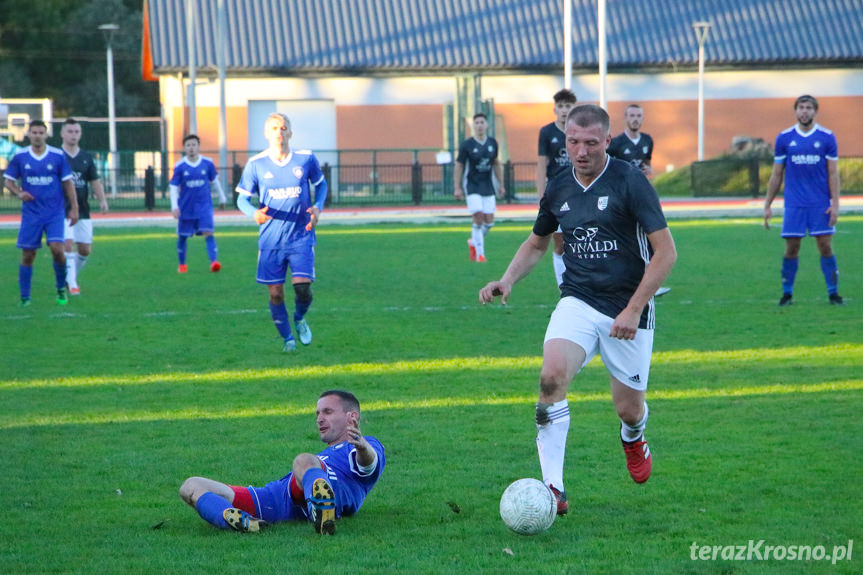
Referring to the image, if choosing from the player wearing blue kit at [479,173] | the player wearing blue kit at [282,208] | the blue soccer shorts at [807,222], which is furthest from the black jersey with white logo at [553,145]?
the player wearing blue kit at [479,173]

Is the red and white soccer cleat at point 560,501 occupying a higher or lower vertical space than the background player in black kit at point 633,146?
lower

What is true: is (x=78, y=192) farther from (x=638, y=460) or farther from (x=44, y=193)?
(x=638, y=460)

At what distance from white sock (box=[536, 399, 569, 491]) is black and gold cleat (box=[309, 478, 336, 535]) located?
1075mm

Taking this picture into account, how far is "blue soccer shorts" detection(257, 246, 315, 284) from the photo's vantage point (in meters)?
10.9

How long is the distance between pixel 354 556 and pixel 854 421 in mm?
4178

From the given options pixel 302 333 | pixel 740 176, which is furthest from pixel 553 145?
pixel 740 176

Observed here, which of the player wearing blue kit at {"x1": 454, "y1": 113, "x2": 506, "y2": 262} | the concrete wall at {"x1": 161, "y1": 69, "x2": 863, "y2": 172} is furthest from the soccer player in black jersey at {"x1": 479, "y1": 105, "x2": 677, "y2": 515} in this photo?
the concrete wall at {"x1": 161, "y1": 69, "x2": 863, "y2": 172}

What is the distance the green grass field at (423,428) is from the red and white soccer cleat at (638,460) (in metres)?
0.14

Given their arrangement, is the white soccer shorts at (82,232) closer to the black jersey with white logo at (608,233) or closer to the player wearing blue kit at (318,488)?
the player wearing blue kit at (318,488)

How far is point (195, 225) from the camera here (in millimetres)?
19297

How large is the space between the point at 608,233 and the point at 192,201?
46.7 ft

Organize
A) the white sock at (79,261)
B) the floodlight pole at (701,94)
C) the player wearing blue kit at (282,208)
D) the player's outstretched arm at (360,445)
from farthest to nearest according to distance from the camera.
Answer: the floodlight pole at (701,94) < the white sock at (79,261) < the player wearing blue kit at (282,208) < the player's outstretched arm at (360,445)

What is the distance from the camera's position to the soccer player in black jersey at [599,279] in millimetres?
5770

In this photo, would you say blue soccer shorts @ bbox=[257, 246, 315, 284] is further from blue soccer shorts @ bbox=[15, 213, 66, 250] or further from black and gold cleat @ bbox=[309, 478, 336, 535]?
black and gold cleat @ bbox=[309, 478, 336, 535]
